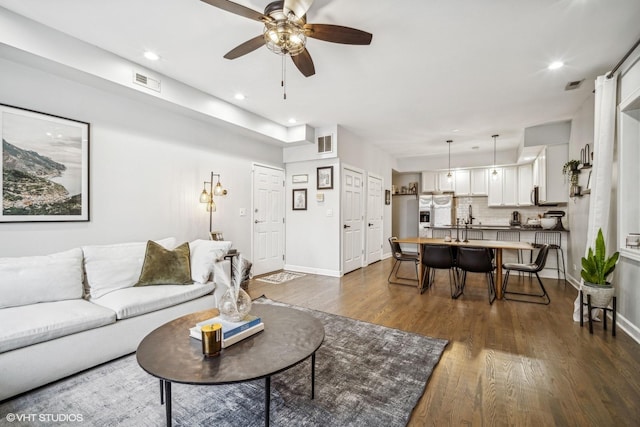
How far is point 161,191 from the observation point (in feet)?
12.5

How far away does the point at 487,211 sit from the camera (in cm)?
742

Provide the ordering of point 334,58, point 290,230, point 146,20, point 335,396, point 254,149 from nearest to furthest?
point 335,396
point 146,20
point 334,58
point 254,149
point 290,230

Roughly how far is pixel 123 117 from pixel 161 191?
3.09 feet

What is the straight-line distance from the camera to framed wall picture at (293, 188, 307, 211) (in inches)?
227

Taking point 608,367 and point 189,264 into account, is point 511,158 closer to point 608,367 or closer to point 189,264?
point 608,367

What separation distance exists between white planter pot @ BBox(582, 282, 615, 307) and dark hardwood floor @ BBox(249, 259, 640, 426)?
28cm

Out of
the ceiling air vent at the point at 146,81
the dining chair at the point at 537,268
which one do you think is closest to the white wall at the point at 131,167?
the ceiling air vent at the point at 146,81

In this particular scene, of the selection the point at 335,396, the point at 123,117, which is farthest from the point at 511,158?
the point at 123,117

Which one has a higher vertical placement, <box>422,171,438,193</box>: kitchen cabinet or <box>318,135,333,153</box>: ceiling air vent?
<box>318,135,333,153</box>: ceiling air vent

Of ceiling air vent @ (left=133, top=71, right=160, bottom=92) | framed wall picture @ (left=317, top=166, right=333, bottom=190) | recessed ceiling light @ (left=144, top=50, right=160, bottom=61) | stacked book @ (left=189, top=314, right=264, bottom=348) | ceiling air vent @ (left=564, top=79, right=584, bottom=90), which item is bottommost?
stacked book @ (left=189, top=314, right=264, bottom=348)

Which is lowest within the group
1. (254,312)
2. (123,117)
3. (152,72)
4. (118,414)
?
(118,414)

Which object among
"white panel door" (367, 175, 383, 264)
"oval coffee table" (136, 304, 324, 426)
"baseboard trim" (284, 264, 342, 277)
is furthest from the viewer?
"white panel door" (367, 175, 383, 264)

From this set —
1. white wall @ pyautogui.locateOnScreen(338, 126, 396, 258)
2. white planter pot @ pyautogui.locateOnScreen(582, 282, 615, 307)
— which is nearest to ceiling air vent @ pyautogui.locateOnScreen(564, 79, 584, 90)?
white planter pot @ pyautogui.locateOnScreen(582, 282, 615, 307)

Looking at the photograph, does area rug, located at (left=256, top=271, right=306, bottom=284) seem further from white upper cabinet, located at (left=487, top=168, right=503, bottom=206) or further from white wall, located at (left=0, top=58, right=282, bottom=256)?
white upper cabinet, located at (left=487, top=168, right=503, bottom=206)
